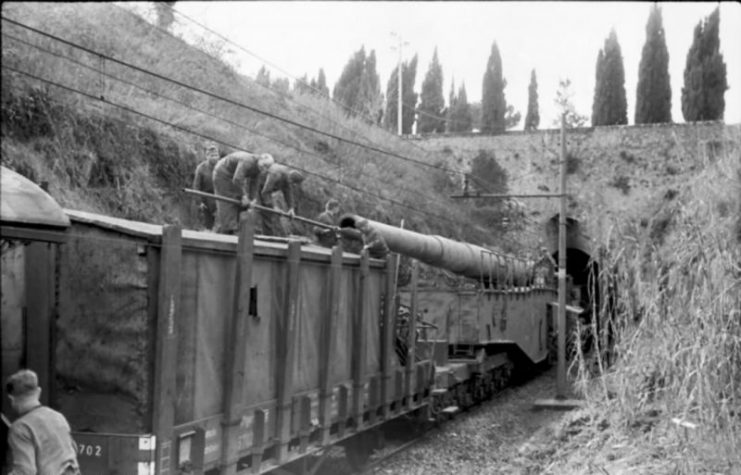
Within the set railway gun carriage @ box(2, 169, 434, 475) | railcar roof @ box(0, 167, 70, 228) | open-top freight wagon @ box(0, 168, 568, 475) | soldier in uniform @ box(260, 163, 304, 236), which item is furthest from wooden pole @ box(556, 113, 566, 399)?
railcar roof @ box(0, 167, 70, 228)

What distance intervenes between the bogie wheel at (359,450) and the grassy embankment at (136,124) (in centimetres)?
487

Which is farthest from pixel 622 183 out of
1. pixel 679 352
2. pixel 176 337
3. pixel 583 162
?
pixel 176 337

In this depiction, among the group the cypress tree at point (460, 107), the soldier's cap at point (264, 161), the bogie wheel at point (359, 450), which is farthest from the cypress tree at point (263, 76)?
the bogie wheel at point (359, 450)

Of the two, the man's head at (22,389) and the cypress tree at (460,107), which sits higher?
the cypress tree at (460,107)

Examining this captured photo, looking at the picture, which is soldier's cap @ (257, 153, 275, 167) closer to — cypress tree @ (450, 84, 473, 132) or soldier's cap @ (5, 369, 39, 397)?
cypress tree @ (450, 84, 473, 132)

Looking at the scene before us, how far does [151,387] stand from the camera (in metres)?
6.12

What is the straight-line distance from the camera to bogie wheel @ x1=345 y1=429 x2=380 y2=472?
11.0 meters

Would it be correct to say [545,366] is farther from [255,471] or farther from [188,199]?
[255,471]

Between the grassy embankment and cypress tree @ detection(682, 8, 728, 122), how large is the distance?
592 cm

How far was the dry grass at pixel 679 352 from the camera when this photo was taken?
805 centimetres

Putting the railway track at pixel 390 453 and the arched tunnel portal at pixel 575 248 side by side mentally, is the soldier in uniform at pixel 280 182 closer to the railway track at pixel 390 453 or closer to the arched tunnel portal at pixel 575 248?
the railway track at pixel 390 453

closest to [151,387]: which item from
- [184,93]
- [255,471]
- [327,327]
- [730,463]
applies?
[255,471]

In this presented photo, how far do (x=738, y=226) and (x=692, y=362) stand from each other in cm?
360

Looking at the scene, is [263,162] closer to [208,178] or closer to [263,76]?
[208,178]
